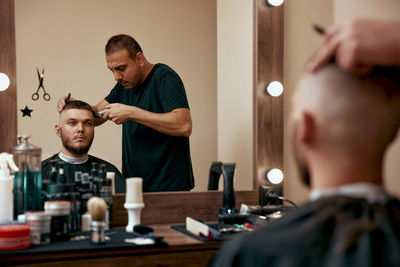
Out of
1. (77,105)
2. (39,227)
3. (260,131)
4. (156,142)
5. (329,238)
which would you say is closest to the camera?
(329,238)

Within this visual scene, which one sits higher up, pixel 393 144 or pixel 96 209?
pixel 393 144

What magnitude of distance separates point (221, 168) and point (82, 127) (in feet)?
2.34

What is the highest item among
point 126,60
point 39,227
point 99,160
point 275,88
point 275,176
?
point 126,60

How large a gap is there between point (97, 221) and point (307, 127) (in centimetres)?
111

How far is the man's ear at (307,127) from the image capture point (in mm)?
1000

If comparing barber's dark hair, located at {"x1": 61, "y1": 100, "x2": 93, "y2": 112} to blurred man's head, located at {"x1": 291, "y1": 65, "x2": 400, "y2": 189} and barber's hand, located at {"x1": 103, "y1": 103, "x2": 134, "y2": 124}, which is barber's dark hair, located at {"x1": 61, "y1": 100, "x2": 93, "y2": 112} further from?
blurred man's head, located at {"x1": 291, "y1": 65, "x2": 400, "y2": 189}

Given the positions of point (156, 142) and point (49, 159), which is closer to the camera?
point (49, 159)

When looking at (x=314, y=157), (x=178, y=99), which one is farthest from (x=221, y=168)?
(x=314, y=157)

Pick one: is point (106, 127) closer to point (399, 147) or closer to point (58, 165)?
point (58, 165)

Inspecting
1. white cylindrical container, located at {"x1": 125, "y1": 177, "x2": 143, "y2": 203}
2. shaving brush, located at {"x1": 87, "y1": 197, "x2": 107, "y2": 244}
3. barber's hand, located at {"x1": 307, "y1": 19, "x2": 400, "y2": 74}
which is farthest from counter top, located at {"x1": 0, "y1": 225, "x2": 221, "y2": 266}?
barber's hand, located at {"x1": 307, "y1": 19, "x2": 400, "y2": 74}

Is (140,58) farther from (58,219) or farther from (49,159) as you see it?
(58,219)

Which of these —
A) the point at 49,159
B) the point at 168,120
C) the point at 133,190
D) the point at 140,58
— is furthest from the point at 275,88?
the point at 49,159

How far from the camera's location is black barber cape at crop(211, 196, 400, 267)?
88 cm

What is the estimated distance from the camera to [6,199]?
6.46 ft
